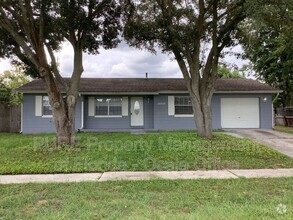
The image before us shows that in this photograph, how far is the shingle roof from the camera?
17.0 metres

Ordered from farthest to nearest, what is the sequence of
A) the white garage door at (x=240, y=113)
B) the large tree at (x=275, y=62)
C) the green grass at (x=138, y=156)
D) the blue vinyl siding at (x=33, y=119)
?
the large tree at (x=275, y=62), the white garage door at (x=240, y=113), the blue vinyl siding at (x=33, y=119), the green grass at (x=138, y=156)

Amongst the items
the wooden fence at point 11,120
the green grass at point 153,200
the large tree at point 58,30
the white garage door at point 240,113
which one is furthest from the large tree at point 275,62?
the wooden fence at point 11,120

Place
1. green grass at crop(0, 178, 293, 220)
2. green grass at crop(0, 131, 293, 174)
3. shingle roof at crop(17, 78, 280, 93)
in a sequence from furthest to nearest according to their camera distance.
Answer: shingle roof at crop(17, 78, 280, 93)
green grass at crop(0, 131, 293, 174)
green grass at crop(0, 178, 293, 220)

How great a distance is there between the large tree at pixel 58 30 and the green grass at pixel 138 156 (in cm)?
125

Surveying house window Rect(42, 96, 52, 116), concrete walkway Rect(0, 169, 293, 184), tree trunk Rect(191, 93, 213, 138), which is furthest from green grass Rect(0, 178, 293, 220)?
house window Rect(42, 96, 52, 116)

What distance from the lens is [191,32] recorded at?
37.8 ft

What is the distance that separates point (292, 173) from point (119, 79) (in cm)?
1482

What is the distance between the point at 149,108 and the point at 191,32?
23.5 feet

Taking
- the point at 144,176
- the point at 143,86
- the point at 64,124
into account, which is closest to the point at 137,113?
the point at 143,86

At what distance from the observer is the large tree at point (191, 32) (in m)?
11.4

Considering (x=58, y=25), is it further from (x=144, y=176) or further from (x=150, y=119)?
(x=150, y=119)

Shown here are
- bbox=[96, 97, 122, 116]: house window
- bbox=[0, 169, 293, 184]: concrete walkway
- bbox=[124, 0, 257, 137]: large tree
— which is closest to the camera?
bbox=[0, 169, 293, 184]: concrete walkway

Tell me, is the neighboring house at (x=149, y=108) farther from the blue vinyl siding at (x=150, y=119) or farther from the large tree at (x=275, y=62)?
the large tree at (x=275, y=62)

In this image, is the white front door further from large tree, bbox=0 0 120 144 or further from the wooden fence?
the wooden fence
